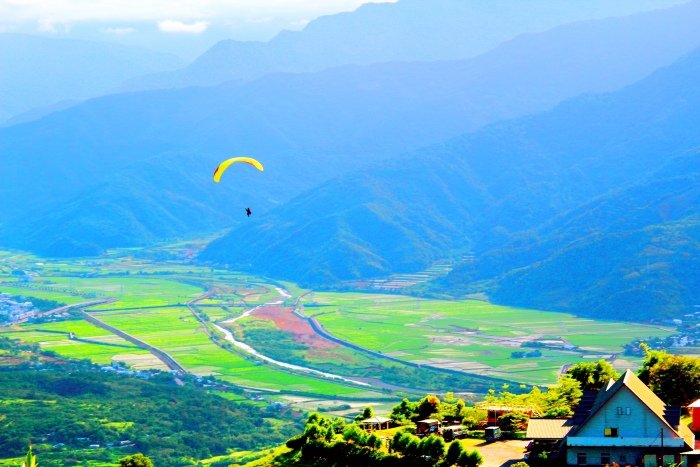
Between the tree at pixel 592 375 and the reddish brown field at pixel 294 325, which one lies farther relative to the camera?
the reddish brown field at pixel 294 325

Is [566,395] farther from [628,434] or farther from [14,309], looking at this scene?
[14,309]

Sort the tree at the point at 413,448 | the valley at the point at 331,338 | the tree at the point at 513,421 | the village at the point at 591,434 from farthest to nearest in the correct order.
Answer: the valley at the point at 331,338, the tree at the point at 513,421, the tree at the point at 413,448, the village at the point at 591,434

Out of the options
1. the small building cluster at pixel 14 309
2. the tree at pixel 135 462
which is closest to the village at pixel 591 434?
the tree at pixel 135 462

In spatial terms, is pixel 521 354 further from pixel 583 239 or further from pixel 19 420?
pixel 583 239

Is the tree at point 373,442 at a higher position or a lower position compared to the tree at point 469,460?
higher

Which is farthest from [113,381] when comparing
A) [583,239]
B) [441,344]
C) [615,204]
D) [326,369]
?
[615,204]

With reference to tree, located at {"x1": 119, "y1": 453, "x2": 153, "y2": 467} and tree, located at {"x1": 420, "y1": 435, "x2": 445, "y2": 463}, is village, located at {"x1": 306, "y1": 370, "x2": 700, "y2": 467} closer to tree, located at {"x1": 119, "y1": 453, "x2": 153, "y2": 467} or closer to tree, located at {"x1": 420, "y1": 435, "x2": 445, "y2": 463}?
tree, located at {"x1": 420, "y1": 435, "x2": 445, "y2": 463}

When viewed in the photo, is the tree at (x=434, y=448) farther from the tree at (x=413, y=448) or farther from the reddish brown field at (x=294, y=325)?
the reddish brown field at (x=294, y=325)

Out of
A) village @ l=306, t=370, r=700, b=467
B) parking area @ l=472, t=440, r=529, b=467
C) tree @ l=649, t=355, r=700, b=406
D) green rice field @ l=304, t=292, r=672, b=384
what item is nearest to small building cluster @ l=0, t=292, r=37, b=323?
green rice field @ l=304, t=292, r=672, b=384
